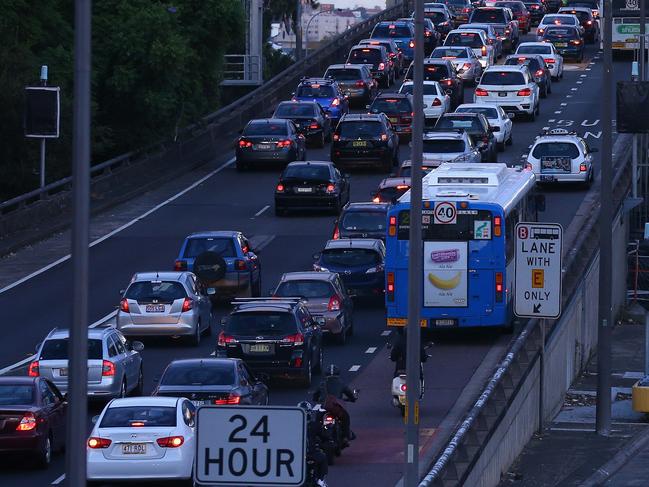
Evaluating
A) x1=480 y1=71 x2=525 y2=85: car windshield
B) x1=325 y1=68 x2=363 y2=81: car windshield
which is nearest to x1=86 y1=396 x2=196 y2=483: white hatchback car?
x1=480 y1=71 x2=525 y2=85: car windshield

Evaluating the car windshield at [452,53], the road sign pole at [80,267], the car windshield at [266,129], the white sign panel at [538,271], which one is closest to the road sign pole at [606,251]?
the white sign panel at [538,271]

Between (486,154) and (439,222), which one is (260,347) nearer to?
(439,222)

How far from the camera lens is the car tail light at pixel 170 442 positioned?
2228 centimetres

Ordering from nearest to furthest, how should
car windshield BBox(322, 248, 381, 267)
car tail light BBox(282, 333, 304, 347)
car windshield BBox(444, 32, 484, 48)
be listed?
car tail light BBox(282, 333, 304, 347) < car windshield BBox(322, 248, 381, 267) < car windshield BBox(444, 32, 484, 48)

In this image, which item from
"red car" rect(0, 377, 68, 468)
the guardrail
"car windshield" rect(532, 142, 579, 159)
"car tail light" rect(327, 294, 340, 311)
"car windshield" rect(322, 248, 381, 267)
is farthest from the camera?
"car windshield" rect(532, 142, 579, 159)

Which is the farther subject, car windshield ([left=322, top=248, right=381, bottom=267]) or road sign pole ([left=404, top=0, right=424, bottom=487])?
car windshield ([left=322, top=248, right=381, bottom=267])

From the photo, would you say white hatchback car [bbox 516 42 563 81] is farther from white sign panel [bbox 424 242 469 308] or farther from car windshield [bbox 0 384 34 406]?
car windshield [bbox 0 384 34 406]

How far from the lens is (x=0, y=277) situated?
134 feet

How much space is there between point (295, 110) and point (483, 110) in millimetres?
7096

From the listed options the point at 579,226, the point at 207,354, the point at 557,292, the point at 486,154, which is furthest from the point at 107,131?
the point at 557,292

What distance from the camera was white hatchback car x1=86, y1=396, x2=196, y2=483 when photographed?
22.2 m

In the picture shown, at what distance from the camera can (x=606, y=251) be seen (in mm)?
31406

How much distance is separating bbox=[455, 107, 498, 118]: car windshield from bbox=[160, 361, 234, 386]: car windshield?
32.2 m

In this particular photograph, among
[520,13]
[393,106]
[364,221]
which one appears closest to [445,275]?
[364,221]
